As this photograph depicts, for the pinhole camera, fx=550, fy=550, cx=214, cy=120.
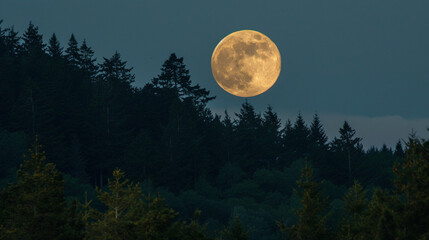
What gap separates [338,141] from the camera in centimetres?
11544

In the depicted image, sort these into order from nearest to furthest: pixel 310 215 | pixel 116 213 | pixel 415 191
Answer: pixel 116 213, pixel 415 191, pixel 310 215

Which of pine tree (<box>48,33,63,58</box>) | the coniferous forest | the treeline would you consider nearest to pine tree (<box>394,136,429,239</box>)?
the treeline

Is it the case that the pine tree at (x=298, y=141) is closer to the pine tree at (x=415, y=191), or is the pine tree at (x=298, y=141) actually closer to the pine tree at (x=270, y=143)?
the pine tree at (x=270, y=143)

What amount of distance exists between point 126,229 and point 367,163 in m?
97.8

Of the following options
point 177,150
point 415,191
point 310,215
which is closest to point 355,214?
point 310,215

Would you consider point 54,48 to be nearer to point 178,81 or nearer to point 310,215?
point 178,81

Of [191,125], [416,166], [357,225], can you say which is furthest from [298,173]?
[416,166]

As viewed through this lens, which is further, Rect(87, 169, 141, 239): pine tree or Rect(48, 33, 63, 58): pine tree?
Rect(48, 33, 63, 58): pine tree

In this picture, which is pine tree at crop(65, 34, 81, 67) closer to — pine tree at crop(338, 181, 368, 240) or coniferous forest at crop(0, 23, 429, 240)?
coniferous forest at crop(0, 23, 429, 240)

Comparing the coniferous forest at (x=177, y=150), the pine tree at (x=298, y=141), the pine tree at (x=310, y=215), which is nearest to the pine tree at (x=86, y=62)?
the coniferous forest at (x=177, y=150)

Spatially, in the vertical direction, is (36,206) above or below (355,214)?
above

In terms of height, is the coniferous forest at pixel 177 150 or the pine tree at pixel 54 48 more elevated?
the pine tree at pixel 54 48

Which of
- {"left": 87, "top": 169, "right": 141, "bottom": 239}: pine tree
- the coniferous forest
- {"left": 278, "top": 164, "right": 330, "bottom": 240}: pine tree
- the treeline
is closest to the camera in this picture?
{"left": 87, "top": 169, "right": 141, "bottom": 239}: pine tree

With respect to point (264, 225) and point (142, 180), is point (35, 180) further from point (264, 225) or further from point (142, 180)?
point (142, 180)
